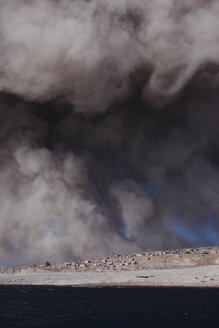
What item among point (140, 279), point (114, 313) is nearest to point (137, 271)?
point (140, 279)

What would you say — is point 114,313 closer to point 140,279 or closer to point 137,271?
point 140,279

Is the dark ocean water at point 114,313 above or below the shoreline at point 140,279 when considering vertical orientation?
below

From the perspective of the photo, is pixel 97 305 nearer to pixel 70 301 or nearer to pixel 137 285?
pixel 70 301

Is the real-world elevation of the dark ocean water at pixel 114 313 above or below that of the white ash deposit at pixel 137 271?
below

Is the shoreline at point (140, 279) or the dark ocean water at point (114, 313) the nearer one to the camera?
the dark ocean water at point (114, 313)

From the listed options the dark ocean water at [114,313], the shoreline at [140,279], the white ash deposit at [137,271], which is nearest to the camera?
the dark ocean water at [114,313]

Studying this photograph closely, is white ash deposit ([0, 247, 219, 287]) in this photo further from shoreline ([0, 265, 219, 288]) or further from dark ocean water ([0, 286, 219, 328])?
dark ocean water ([0, 286, 219, 328])

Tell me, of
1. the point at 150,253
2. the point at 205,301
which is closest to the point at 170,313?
the point at 205,301

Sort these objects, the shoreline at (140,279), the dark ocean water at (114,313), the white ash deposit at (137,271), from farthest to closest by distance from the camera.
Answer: the white ash deposit at (137,271), the shoreline at (140,279), the dark ocean water at (114,313)

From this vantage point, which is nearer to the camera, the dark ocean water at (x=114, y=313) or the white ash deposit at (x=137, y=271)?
the dark ocean water at (x=114, y=313)

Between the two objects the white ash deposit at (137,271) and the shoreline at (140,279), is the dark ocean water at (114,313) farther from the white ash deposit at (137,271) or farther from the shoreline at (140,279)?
the white ash deposit at (137,271)

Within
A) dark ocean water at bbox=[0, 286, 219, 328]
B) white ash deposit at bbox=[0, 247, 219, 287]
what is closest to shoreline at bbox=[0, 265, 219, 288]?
white ash deposit at bbox=[0, 247, 219, 287]

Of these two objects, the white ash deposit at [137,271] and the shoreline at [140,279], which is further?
the white ash deposit at [137,271]

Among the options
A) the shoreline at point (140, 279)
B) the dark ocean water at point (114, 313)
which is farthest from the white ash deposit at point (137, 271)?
the dark ocean water at point (114, 313)
